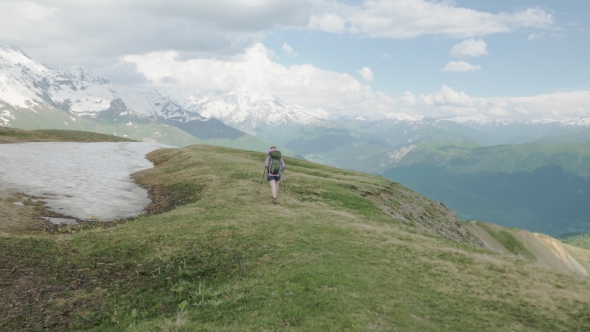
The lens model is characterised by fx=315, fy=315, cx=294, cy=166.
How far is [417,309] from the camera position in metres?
11.1

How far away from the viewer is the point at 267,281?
524 inches

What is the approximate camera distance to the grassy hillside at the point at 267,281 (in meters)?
10.6

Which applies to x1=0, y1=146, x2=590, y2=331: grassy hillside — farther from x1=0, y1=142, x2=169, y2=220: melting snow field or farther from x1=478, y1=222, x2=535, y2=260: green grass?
x1=478, y1=222, x2=535, y2=260: green grass

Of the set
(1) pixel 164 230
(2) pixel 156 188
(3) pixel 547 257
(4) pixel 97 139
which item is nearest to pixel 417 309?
(1) pixel 164 230

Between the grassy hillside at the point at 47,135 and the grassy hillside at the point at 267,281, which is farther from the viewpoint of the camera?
the grassy hillside at the point at 47,135

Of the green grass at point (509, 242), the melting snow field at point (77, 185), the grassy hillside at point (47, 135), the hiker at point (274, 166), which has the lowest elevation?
the green grass at point (509, 242)

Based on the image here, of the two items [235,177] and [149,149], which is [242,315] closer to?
[235,177]

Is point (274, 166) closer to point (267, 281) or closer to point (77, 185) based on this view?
point (267, 281)

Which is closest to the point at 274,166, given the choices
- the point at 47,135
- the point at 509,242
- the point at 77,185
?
the point at 77,185

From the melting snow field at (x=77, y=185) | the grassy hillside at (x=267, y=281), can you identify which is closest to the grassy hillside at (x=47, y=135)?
the melting snow field at (x=77, y=185)

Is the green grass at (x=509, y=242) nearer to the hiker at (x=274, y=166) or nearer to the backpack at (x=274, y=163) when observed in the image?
the hiker at (x=274, y=166)

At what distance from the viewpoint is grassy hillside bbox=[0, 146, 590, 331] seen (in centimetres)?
1063

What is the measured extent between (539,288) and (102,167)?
51753 mm

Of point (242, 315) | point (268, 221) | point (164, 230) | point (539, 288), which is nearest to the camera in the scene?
point (242, 315)
